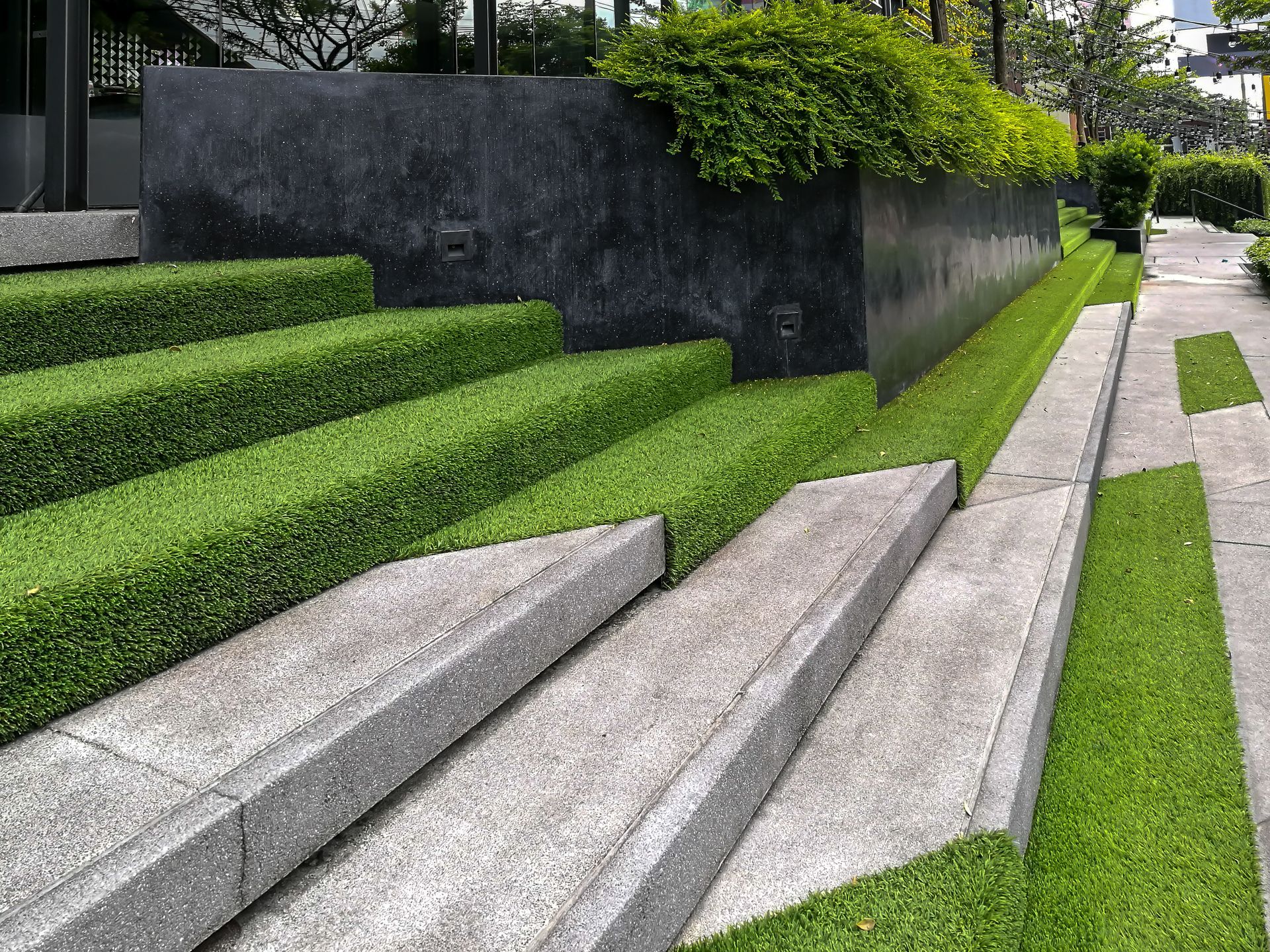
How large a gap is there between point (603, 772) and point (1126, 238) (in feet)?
64.9

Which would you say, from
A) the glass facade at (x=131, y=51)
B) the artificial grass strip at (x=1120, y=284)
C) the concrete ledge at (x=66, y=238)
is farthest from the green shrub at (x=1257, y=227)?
the concrete ledge at (x=66, y=238)

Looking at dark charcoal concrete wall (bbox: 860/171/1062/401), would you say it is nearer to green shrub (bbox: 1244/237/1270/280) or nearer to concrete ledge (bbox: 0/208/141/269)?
concrete ledge (bbox: 0/208/141/269)

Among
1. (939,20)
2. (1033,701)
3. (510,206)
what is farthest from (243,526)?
Result: (939,20)

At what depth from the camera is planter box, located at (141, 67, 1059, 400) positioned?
16.3ft

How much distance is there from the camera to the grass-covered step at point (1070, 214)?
875 inches

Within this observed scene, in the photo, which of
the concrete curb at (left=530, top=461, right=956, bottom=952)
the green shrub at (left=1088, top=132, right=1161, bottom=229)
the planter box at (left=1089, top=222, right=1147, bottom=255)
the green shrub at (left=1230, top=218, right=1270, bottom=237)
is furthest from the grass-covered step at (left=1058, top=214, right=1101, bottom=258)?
the concrete curb at (left=530, top=461, right=956, bottom=952)

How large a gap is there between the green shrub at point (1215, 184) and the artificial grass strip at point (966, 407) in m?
24.2

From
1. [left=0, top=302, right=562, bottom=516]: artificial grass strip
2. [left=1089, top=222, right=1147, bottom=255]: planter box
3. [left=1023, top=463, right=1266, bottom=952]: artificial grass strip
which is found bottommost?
[left=1023, top=463, right=1266, bottom=952]: artificial grass strip

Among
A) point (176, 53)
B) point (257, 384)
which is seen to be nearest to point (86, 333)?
point (257, 384)

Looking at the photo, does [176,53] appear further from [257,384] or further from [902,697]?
[902,697]

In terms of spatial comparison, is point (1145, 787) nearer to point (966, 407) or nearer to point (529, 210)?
point (966, 407)

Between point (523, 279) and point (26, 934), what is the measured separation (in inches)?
173

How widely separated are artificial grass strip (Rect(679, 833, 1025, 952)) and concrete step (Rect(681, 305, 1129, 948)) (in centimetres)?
5

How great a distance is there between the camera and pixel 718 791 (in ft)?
7.63
